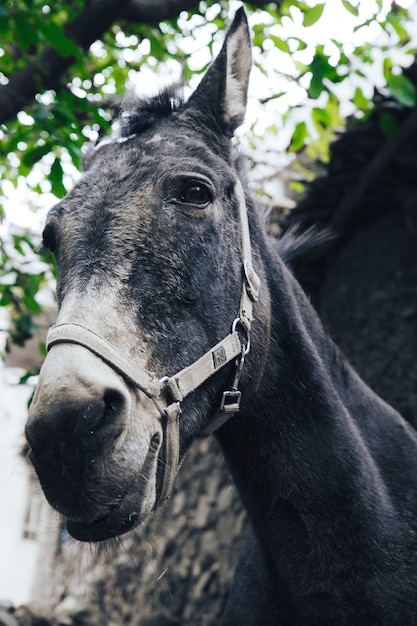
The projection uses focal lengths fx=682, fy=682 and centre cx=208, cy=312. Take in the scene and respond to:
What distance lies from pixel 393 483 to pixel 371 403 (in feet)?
1.09

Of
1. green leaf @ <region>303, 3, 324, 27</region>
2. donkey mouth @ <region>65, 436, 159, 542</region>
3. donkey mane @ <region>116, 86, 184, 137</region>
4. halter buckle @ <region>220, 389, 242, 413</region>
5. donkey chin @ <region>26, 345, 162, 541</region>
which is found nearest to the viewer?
donkey chin @ <region>26, 345, 162, 541</region>

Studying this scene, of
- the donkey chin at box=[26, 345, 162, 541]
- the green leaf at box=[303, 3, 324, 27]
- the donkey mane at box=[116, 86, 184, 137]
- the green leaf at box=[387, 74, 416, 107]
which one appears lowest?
the donkey chin at box=[26, 345, 162, 541]

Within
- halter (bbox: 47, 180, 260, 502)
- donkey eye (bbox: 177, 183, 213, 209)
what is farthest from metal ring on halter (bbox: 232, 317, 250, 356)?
donkey eye (bbox: 177, 183, 213, 209)

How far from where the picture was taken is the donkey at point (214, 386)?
1.61 metres

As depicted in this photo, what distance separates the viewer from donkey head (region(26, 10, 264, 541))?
1575mm

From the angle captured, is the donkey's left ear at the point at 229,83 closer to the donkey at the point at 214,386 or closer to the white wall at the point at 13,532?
the donkey at the point at 214,386

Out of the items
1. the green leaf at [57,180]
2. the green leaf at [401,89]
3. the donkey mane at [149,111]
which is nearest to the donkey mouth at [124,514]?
the donkey mane at [149,111]

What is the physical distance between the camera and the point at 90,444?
1.56 m

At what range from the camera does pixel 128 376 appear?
165cm

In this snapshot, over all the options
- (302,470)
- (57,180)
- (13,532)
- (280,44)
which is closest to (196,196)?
(302,470)

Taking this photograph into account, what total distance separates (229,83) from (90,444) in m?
1.36

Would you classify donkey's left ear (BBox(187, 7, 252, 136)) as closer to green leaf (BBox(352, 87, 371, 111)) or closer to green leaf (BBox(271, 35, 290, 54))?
green leaf (BBox(271, 35, 290, 54))

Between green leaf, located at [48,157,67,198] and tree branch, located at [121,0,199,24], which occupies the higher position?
tree branch, located at [121,0,199,24]

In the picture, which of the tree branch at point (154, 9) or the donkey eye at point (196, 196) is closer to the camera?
the donkey eye at point (196, 196)
